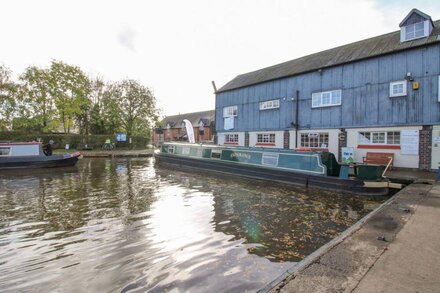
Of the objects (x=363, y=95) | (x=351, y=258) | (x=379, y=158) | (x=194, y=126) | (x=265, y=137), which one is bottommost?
(x=351, y=258)

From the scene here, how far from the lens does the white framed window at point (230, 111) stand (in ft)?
73.6

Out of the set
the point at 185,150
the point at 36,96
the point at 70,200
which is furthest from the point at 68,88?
the point at 70,200

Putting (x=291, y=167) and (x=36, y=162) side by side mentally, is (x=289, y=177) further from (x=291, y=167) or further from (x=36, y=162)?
(x=36, y=162)

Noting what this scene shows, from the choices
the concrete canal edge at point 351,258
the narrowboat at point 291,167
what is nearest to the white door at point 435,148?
the narrowboat at point 291,167

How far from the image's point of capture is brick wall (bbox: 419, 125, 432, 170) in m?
12.2

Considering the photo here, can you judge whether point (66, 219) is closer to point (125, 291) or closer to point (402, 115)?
point (125, 291)

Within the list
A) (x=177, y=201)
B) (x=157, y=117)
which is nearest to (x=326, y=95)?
(x=177, y=201)

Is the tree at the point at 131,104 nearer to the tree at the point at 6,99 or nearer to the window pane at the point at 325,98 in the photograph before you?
the tree at the point at 6,99

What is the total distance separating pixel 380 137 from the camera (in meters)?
13.9

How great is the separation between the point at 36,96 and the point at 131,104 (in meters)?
10.1

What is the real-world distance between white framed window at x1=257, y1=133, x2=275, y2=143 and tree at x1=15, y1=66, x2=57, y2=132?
2393 cm

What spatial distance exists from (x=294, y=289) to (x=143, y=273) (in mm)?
2306

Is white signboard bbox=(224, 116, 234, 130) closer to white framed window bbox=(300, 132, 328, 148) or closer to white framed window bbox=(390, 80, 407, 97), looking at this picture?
white framed window bbox=(300, 132, 328, 148)

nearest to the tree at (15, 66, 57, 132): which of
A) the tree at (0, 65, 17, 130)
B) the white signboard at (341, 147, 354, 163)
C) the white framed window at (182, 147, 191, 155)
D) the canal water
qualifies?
the tree at (0, 65, 17, 130)
